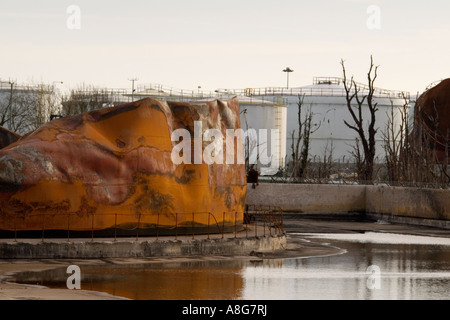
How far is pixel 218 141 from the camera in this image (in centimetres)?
3128

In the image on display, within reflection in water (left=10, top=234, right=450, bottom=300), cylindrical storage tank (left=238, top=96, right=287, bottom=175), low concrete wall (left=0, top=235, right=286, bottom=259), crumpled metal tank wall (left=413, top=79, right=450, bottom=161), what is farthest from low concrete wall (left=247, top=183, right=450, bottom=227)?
cylindrical storage tank (left=238, top=96, right=287, bottom=175)

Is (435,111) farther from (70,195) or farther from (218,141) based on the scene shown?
(70,195)

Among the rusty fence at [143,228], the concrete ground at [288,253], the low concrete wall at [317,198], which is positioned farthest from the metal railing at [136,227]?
the low concrete wall at [317,198]

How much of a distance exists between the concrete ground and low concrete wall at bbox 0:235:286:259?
0.42m

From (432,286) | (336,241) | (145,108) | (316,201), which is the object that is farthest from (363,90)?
(432,286)

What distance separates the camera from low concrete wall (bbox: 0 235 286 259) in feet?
86.6

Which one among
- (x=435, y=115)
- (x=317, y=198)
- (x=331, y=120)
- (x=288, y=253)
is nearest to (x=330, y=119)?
(x=331, y=120)

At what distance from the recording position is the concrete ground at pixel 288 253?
1991cm

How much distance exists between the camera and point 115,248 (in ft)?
89.0

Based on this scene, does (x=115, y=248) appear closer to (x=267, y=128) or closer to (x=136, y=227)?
(x=136, y=227)

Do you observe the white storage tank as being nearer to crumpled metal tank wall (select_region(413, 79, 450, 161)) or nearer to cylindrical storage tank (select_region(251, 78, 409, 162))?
cylindrical storage tank (select_region(251, 78, 409, 162))

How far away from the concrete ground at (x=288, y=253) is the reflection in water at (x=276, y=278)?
72cm

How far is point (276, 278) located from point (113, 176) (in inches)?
270
